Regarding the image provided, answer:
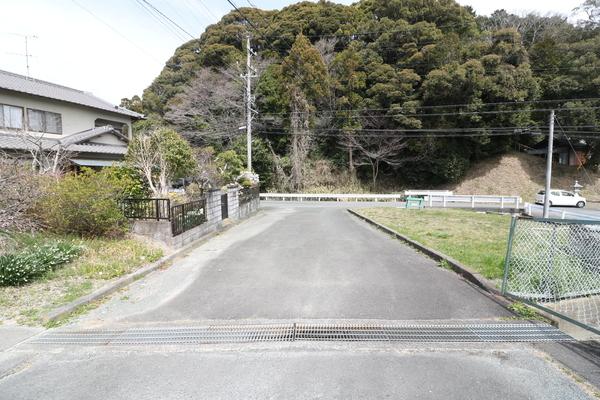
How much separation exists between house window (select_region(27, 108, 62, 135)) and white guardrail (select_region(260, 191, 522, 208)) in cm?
1404

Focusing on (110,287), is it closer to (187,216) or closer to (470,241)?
(187,216)

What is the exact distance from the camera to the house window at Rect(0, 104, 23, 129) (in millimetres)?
15091

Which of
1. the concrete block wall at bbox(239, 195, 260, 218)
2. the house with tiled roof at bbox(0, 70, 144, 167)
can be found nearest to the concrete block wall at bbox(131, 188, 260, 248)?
the concrete block wall at bbox(239, 195, 260, 218)

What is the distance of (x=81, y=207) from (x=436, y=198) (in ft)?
67.4

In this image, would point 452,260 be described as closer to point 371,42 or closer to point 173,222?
point 173,222

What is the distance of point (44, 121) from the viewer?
16.9 metres

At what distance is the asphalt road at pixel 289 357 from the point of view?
8.88 ft

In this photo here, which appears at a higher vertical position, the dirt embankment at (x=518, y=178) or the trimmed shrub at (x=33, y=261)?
the dirt embankment at (x=518, y=178)

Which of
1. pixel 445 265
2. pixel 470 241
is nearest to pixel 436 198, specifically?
pixel 470 241

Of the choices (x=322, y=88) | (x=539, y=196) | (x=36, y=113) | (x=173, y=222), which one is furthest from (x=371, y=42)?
(x=173, y=222)

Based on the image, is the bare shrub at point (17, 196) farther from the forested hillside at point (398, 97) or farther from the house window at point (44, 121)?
the forested hillside at point (398, 97)

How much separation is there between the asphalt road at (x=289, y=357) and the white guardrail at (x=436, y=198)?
18.1 m

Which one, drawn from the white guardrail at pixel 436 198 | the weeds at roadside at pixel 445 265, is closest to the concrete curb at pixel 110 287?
the weeds at roadside at pixel 445 265

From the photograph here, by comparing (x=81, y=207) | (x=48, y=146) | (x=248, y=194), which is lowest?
(x=248, y=194)
